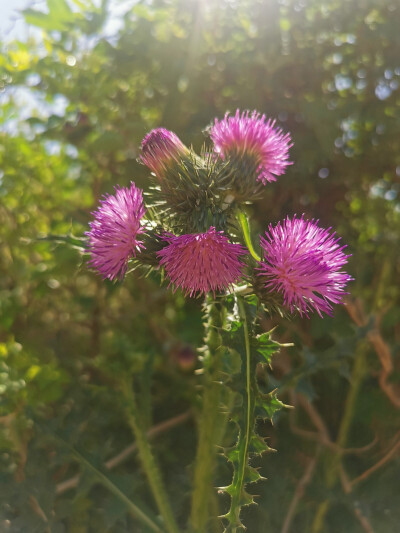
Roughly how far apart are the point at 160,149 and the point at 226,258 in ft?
1.52

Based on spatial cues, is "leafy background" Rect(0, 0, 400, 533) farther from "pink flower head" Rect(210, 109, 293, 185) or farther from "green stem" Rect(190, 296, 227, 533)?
"pink flower head" Rect(210, 109, 293, 185)

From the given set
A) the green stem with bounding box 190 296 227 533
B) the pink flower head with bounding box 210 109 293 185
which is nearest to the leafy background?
the green stem with bounding box 190 296 227 533

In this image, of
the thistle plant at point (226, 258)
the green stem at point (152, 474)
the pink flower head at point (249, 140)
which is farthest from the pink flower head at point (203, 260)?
the green stem at point (152, 474)

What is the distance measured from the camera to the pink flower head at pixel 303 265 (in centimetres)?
128

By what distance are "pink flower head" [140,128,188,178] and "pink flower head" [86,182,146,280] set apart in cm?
20

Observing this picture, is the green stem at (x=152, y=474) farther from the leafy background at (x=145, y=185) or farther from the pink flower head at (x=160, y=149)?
the pink flower head at (x=160, y=149)

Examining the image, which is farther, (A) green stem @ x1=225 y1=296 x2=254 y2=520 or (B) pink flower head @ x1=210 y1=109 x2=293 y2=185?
(B) pink flower head @ x1=210 y1=109 x2=293 y2=185

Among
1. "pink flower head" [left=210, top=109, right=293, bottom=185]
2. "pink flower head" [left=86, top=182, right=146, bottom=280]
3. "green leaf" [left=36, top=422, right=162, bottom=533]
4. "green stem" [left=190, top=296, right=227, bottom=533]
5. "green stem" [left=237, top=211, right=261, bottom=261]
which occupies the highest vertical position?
"pink flower head" [left=210, top=109, right=293, bottom=185]

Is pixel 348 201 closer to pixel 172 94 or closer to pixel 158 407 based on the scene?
pixel 172 94

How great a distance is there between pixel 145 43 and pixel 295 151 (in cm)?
85

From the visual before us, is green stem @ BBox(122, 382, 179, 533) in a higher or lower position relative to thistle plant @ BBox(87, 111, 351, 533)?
lower

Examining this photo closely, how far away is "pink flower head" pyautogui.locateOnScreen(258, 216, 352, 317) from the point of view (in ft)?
4.19

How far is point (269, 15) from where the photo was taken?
2.47 metres

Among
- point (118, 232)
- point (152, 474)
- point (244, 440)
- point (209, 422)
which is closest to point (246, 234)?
point (118, 232)
